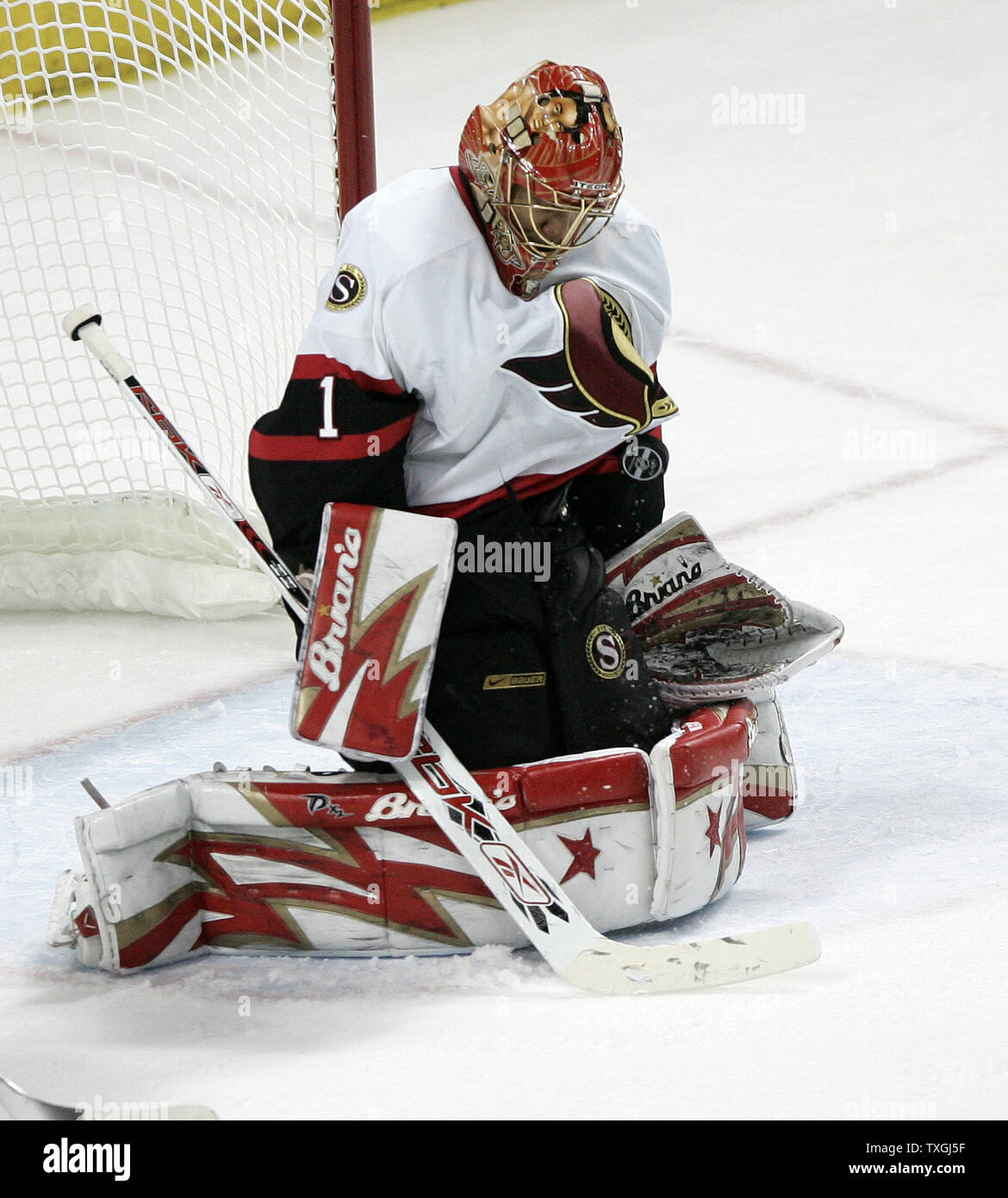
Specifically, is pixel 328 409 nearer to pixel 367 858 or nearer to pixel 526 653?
pixel 526 653

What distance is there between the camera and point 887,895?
2.03m

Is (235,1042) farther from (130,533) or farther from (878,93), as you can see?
(878,93)

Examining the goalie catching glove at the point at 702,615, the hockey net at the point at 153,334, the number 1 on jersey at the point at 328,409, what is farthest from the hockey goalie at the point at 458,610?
the hockey net at the point at 153,334

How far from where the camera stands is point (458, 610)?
1954 mm

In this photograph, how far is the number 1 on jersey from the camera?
181cm

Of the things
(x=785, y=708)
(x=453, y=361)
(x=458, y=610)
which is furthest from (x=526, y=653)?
(x=785, y=708)

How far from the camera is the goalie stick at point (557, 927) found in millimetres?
1810

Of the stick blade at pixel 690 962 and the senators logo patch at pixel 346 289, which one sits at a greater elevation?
the senators logo patch at pixel 346 289

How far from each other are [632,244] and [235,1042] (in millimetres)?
974

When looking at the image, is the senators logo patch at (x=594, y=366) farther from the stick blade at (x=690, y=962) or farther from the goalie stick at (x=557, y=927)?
the stick blade at (x=690, y=962)

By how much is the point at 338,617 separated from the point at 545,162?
1.69ft

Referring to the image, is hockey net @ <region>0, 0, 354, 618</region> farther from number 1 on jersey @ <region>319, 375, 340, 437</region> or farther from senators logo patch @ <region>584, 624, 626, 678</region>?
senators logo patch @ <region>584, 624, 626, 678</region>

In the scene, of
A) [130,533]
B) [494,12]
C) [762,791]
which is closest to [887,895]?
[762,791]

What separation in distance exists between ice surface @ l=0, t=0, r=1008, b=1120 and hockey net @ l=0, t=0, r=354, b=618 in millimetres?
112
